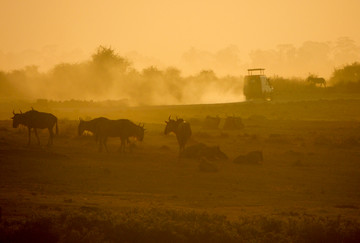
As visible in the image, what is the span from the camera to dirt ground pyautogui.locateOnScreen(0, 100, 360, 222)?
52.8 feet

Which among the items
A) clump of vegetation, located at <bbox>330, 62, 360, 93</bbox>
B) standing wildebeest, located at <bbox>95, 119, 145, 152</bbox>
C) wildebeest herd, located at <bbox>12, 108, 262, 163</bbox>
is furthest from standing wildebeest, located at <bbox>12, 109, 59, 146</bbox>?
clump of vegetation, located at <bbox>330, 62, 360, 93</bbox>

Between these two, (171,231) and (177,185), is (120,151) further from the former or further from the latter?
(171,231)

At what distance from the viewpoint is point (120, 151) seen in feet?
88.1

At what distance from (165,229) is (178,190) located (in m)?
5.60

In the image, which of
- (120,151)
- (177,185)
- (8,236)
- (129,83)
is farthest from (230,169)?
(129,83)

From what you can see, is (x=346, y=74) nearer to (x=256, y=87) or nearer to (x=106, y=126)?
(x=256, y=87)

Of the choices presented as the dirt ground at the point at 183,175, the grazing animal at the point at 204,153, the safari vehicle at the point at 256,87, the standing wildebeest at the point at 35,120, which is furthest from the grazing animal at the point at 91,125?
the safari vehicle at the point at 256,87

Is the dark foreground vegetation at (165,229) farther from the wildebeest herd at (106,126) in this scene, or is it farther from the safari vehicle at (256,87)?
the safari vehicle at (256,87)

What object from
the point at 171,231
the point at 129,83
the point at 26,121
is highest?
the point at 129,83

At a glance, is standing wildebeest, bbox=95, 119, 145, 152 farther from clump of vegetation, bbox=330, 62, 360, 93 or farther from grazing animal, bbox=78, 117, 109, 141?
clump of vegetation, bbox=330, 62, 360, 93

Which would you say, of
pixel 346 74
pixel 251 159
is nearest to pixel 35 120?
pixel 251 159

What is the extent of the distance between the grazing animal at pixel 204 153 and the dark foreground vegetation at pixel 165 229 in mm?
11464

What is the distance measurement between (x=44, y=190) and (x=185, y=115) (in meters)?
31.7

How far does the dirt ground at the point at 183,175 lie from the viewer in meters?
16.1
